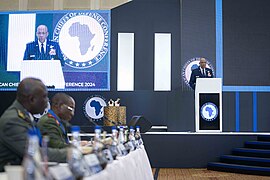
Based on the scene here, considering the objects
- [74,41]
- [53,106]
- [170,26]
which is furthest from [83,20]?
[53,106]

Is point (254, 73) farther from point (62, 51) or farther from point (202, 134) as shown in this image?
point (62, 51)

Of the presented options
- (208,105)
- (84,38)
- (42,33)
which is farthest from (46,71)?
(208,105)

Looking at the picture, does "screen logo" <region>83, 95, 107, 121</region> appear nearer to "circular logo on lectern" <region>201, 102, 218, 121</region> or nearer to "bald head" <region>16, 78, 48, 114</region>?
"circular logo on lectern" <region>201, 102, 218, 121</region>

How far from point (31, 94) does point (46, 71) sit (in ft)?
25.7

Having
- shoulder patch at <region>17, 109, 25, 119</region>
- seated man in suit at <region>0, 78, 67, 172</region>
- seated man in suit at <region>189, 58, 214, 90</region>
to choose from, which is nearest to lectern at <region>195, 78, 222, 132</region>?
seated man in suit at <region>189, 58, 214, 90</region>

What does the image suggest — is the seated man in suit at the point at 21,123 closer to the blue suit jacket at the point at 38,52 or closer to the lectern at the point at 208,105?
the lectern at the point at 208,105

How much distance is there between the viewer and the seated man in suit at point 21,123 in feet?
7.68

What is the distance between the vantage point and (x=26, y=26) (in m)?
10.4

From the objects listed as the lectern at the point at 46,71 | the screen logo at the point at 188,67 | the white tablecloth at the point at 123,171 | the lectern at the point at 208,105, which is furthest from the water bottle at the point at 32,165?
the lectern at the point at 46,71

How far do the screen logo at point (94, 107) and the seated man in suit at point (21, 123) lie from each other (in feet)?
24.5

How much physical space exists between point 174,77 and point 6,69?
3.68 m

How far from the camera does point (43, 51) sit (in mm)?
10305

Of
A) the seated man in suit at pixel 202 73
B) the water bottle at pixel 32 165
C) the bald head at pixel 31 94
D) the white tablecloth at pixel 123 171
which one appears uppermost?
the seated man in suit at pixel 202 73

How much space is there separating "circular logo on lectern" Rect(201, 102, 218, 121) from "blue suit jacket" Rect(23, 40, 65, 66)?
3827mm
